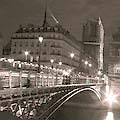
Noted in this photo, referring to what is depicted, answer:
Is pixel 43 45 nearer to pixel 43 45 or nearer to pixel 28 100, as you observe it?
pixel 43 45

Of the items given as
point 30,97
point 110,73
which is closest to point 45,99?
point 30,97

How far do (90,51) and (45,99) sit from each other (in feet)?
474

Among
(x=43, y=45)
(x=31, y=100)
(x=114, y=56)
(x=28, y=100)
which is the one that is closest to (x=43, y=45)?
(x=43, y=45)

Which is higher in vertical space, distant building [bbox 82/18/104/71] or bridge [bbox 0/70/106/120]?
distant building [bbox 82/18/104/71]

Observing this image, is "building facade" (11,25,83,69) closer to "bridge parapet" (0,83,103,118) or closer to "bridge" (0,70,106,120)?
"bridge" (0,70,106,120)

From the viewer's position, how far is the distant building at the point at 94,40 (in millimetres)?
167988

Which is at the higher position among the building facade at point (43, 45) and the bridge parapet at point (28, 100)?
the building facade at point (43, 45)

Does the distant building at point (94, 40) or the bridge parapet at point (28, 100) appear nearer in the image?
the bridge parapet at point (28, 100)

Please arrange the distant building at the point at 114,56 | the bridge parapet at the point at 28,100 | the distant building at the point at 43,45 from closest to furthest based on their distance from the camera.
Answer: the bridge parapet at the point at 28,100, the distant building at the point at 43,45, the distant building at the point at 114,56

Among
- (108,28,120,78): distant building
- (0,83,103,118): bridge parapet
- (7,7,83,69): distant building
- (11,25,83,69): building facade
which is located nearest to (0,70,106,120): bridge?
(0,83,103,118): bridge parapet

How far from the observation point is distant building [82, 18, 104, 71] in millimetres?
167988

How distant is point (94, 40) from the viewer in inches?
7101

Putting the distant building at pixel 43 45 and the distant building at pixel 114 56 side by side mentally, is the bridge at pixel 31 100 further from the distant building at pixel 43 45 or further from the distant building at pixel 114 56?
the distant building at pixel 114 56

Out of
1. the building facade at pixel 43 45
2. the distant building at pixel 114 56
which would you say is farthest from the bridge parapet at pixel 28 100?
the distant building at pixel 114 56
